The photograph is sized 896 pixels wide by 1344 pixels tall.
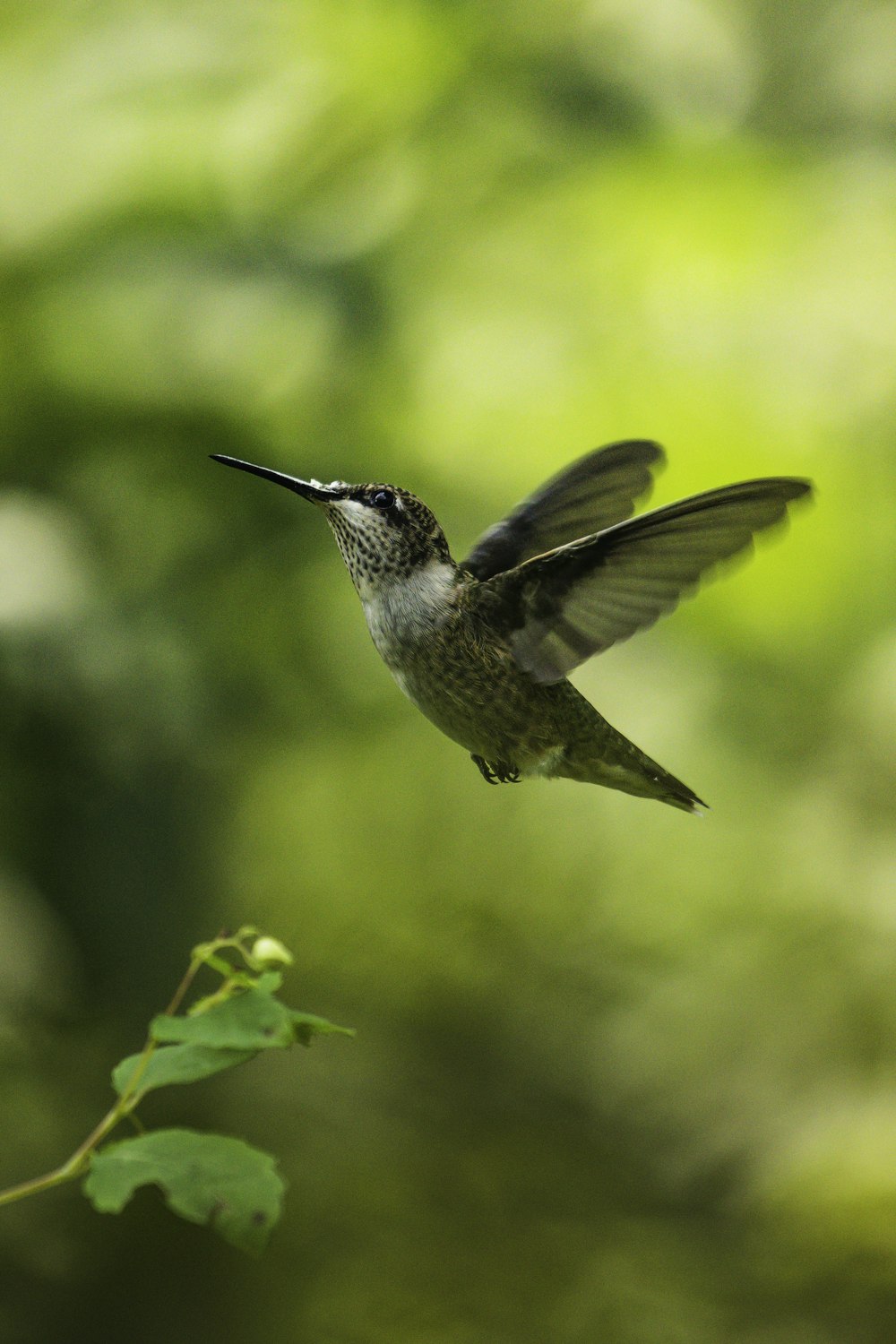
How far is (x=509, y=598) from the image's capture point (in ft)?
3.16

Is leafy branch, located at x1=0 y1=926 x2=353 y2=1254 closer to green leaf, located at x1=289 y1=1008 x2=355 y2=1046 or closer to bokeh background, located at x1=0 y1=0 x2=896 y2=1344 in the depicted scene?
green leaf, located at x1=289 y1=1008 x2=355 y2=1046

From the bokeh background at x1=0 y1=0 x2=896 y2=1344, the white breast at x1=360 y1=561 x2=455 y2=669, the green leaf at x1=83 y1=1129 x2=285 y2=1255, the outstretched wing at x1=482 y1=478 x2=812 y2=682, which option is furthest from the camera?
the bokeh background at x1=0 y1=0 x2=896 y2=1344

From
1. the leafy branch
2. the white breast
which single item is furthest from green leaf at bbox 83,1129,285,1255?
the white breast

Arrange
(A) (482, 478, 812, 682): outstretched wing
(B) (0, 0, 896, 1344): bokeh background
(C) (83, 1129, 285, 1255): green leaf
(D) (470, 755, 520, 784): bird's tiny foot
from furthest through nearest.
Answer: (B) (0, 0, 896, 1344): bokeh background
(D) (470, 755, 520, 784): bird's tiny foot
(A) (482, 478, 812, 682): outstretched wing
(C) (83, 1129, 285, 1255): green leaf

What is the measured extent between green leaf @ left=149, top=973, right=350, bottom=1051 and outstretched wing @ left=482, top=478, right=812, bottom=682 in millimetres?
385

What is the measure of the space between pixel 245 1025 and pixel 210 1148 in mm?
73

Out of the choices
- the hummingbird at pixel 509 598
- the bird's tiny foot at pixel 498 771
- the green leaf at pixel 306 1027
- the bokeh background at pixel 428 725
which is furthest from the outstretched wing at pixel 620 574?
the bokeh background at pixel 428 725

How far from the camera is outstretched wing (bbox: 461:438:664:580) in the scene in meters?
1.12

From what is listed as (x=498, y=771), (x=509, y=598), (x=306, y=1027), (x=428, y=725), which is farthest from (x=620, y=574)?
(x=428, y=725)

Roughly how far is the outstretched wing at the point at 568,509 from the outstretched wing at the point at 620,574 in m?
0.18

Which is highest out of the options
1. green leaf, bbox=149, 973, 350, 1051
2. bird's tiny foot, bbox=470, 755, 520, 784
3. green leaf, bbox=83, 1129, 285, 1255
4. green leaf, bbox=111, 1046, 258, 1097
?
bird's tiny foot, bbox=470, 755, 520, 784

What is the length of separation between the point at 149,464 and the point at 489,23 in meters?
1.18

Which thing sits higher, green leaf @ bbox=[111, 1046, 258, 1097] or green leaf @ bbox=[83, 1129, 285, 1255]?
green leaf @ bbox=[111, 1046, 258, 1097]

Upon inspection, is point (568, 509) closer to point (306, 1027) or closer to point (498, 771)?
point (498, 771)
